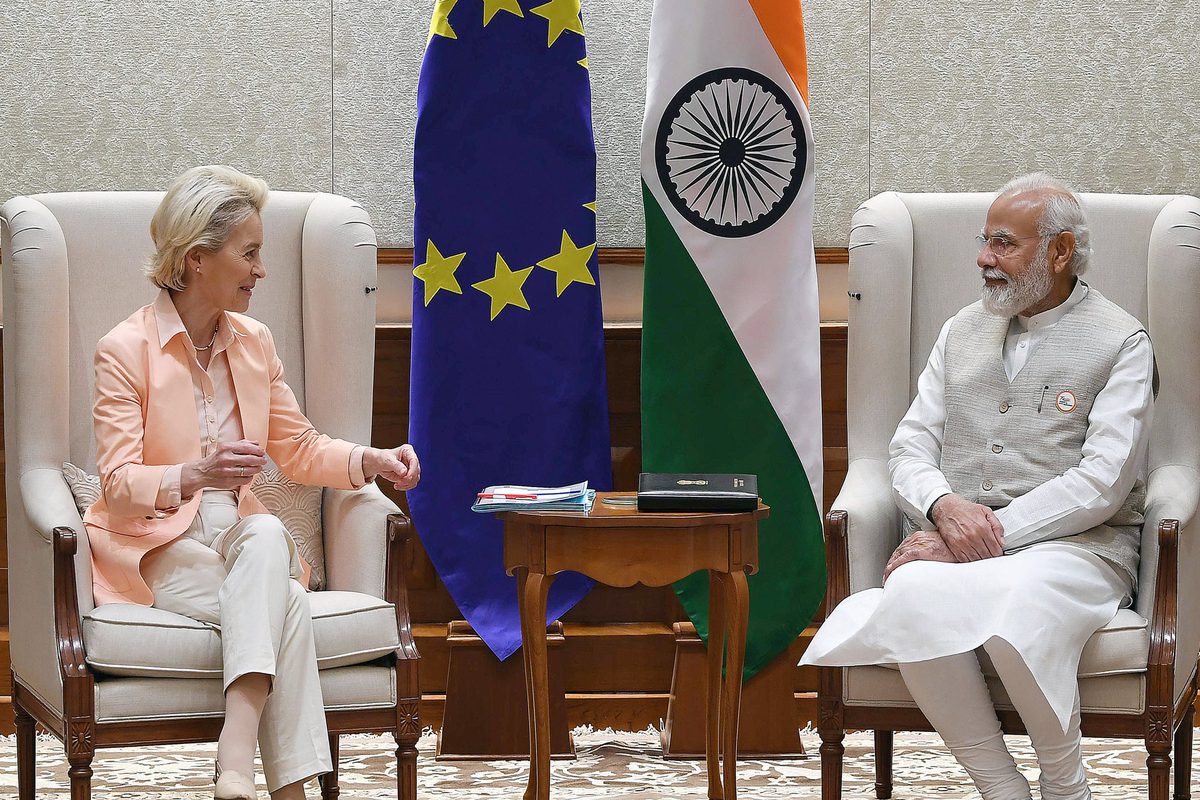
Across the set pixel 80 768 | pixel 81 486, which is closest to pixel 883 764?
pixel 80 768

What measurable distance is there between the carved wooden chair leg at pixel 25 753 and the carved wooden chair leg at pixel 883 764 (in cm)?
187

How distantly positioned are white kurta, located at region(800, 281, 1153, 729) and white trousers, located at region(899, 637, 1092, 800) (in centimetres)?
4

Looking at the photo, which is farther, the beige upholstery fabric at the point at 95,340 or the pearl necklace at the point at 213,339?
the pearl necklace at the point at 213,339

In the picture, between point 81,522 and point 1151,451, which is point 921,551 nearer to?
point 1151,451

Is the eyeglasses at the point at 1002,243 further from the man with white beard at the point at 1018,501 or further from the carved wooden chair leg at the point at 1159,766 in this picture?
the carved wooden chair leg at the point at 1159,766

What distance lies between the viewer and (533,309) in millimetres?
3471

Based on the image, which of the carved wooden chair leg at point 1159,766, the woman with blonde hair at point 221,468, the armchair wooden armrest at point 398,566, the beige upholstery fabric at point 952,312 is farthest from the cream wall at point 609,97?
the carved wooden chair leg at point 1159,766

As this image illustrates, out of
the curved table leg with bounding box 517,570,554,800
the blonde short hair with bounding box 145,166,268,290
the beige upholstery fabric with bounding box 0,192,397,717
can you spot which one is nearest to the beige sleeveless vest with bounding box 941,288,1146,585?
the curved table leg with bounding box 517,570,554,800

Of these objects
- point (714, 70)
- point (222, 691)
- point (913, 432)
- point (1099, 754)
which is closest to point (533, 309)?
point (714, 70)

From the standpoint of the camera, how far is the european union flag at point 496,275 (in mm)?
3438

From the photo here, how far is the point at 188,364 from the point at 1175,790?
2.30 meters

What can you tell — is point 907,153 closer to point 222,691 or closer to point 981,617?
point 981,617

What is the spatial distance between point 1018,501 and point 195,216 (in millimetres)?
1792

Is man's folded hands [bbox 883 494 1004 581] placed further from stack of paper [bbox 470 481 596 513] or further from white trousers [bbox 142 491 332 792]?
white trousers [bbox 142 491 332 792]
